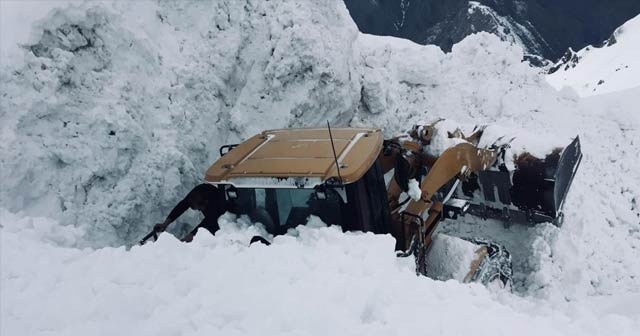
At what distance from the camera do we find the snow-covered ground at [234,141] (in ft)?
9.50

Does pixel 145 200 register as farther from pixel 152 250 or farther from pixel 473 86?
pixel 473 86

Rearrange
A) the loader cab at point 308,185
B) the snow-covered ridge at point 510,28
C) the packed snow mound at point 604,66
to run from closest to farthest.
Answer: the loader cab at point 308,185 < the packed snow mound at point 604,66 < the snow-covered ridge at point 510,28

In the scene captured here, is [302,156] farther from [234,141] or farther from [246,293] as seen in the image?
[234,141]

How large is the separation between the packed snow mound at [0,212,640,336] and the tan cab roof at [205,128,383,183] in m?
0.48

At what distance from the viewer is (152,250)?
3.47 meters

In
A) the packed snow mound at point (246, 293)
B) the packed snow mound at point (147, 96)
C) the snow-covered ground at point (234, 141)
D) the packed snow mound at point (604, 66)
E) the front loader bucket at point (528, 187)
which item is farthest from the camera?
the packed snow mound at point (604, 66)

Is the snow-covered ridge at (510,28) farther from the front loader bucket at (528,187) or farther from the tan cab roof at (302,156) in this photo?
the tan cab roof at (302,156)

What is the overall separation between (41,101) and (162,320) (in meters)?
2.73

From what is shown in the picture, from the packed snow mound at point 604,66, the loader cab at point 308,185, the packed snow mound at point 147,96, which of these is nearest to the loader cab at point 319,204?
the loader cab at point 308,185

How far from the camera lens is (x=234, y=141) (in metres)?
6.16

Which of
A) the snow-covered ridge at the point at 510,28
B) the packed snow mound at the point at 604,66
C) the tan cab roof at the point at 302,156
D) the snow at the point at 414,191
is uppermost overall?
the tan cab roof at the point at 302,156

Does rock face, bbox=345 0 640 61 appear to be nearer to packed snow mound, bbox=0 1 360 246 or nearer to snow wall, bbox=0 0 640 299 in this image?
snow wall, bbox=0 0 640 299

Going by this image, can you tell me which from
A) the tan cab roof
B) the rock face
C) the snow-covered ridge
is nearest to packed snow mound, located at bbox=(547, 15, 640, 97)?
the snow-covered ridge

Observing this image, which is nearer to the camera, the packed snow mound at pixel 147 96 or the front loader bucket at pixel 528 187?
the packed snow mound at pixel 147 96
